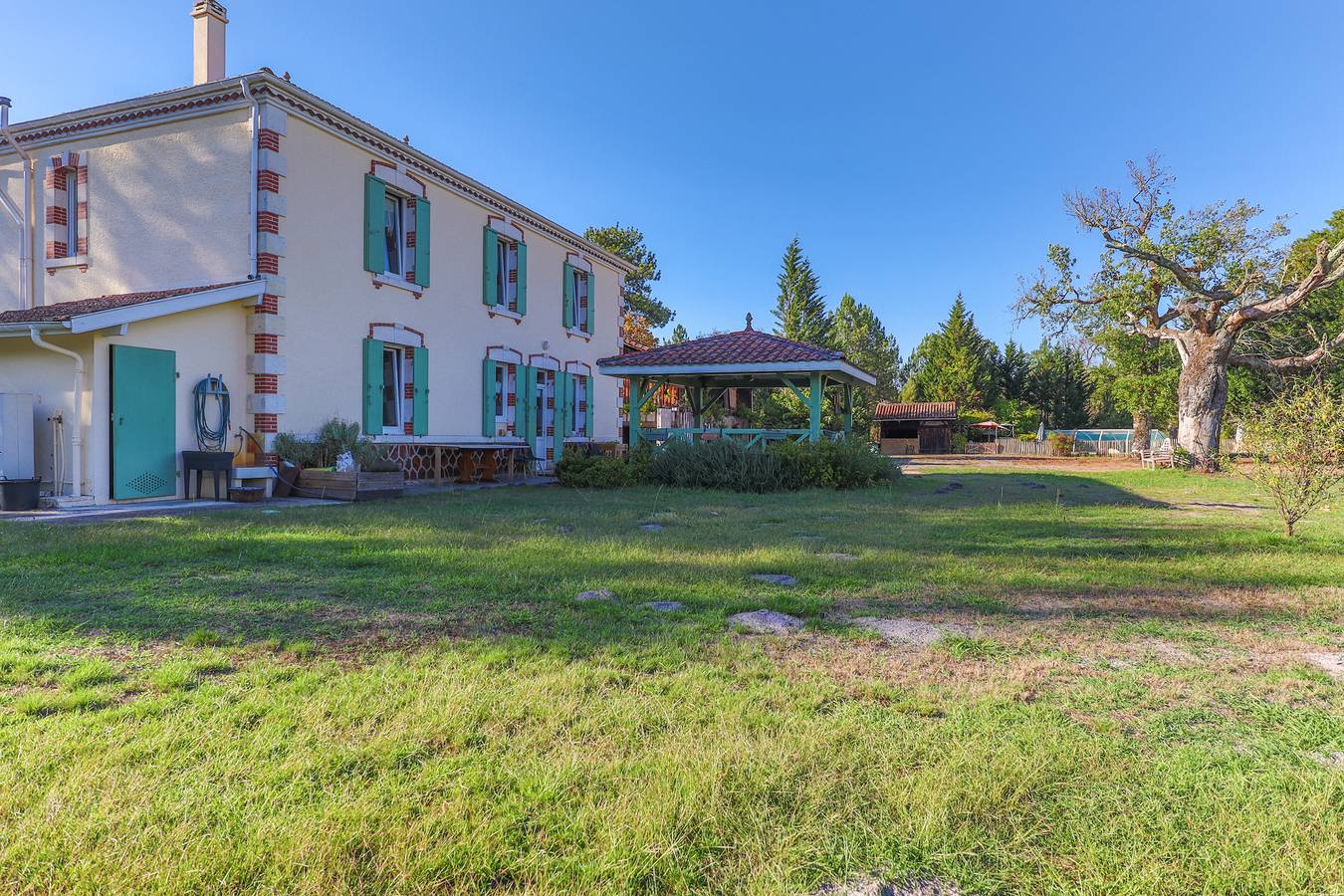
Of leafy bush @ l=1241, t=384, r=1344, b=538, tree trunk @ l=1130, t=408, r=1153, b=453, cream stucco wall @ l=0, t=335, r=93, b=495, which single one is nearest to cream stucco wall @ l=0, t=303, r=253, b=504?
cream stucco wall @ l=0, t=335, r=93, b=495

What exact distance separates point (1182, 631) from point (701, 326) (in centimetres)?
5274

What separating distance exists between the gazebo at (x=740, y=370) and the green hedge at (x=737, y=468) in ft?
2.59

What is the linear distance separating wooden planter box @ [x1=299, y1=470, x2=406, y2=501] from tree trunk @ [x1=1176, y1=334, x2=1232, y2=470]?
23.0 meters

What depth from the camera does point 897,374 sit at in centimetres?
5638

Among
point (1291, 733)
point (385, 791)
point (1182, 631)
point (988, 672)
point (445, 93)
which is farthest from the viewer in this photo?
point (445, 93)

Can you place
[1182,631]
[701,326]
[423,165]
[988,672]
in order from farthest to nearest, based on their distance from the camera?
[701,326], [423,165], [1182,631], [988,672]

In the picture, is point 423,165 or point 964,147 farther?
point 964,147

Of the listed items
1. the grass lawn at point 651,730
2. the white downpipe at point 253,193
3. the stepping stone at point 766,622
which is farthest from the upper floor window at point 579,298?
the stepping stone at point 766,622

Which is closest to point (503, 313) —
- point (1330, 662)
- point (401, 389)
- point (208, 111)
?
point (401, 389)

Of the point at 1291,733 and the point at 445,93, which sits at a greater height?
the point at 445,93

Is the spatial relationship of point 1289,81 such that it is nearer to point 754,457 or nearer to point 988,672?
point 754,457

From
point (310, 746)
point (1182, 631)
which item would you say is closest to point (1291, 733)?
point (1182, 631)

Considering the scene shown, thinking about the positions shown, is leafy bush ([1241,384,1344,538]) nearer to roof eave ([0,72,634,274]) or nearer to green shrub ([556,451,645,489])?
green shrub ([556,451,645,489])

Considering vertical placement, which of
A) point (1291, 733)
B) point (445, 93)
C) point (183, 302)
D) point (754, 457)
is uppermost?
point (445, 93)
